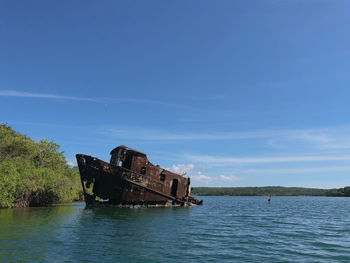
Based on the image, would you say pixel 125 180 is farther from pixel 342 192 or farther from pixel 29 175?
pixel 342 192

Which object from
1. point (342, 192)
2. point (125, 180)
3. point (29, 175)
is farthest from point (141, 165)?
point (342, 192)

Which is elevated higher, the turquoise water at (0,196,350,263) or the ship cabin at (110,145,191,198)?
the ship cabin at (110,145,191,198)

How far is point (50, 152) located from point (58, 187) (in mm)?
8459

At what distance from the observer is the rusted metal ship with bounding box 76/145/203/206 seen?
26.6m

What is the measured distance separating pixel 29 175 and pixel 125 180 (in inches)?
387

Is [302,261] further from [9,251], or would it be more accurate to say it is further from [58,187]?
[58,187]

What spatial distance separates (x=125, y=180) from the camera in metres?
26.7

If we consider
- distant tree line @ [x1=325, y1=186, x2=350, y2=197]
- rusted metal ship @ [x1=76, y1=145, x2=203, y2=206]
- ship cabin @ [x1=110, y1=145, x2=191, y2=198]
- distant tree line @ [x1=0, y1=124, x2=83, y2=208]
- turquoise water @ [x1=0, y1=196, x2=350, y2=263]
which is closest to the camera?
turquoise water @ [x1=0, y1=196, x2=350, y2=263]

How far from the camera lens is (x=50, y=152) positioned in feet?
118

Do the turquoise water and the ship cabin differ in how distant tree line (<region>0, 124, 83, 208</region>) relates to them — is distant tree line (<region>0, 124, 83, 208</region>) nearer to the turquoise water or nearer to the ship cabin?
the ship cabin

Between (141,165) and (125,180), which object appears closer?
(125,180)

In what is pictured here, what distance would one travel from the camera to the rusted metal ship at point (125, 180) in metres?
26.6

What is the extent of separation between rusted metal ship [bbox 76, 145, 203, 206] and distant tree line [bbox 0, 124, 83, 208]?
406cm

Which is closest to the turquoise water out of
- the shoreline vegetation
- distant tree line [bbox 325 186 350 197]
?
the shoreline vegetation
